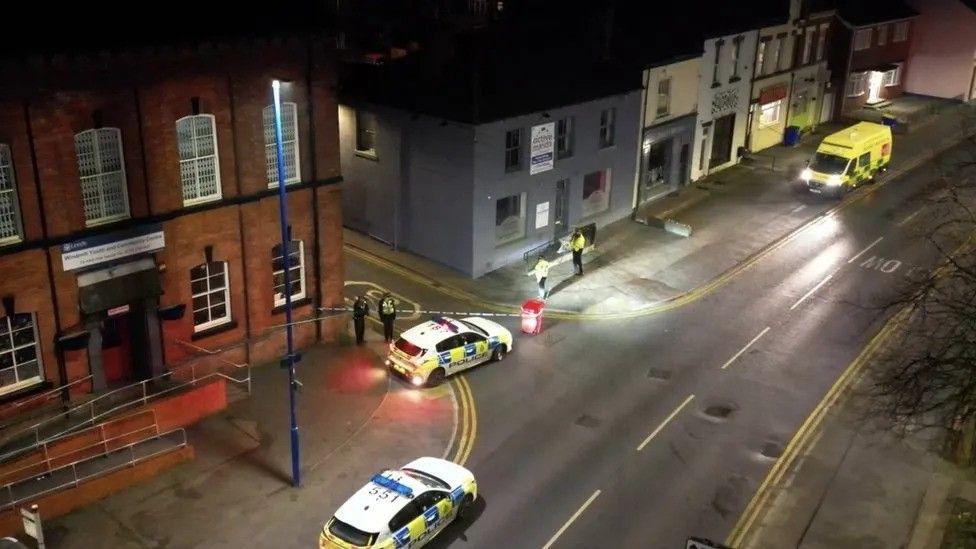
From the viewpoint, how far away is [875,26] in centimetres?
5734

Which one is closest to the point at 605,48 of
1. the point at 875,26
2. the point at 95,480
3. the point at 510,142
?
the point at 510,142

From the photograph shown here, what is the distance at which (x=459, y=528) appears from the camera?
19188 millimetres

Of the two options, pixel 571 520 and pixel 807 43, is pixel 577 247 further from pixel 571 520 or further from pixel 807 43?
pixel 807 43

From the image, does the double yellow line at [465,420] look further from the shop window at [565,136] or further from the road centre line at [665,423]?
the shop window at [565,136]

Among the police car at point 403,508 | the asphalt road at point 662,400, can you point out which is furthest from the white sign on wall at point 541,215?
the police car at point 403,508

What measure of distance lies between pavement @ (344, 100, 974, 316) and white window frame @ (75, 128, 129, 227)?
1255 cm

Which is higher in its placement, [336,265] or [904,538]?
[336,265]

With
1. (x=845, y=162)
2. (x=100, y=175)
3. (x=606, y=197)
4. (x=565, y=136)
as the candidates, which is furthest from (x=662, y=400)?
(x=845, y=162)

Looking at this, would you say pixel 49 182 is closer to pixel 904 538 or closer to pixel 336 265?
pixel 336 265

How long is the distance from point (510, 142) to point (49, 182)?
16698 millimetres

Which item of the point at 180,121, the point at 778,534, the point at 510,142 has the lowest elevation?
the point at 778,534

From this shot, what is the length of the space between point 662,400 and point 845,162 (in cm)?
2229

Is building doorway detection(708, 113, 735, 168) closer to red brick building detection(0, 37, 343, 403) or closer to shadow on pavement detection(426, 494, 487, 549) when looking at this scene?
red brick building detection(0, 37, 343, 403)

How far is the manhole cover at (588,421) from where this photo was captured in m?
23.3
